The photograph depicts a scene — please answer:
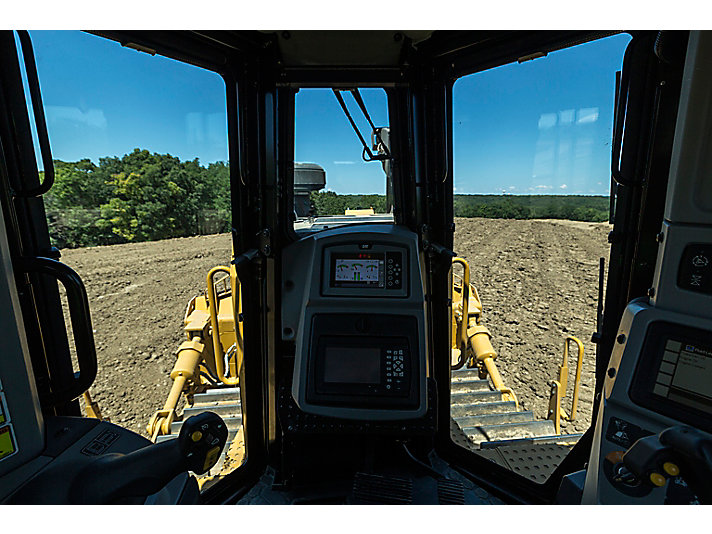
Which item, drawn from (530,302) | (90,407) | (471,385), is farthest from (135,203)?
(530,302)

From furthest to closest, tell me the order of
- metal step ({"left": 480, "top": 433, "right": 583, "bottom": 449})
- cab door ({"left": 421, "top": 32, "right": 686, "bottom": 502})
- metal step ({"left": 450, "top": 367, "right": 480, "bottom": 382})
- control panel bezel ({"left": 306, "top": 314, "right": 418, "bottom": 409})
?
metal step ({"left": 450, "top": 367, "right": 480, "bottom": 382})
metal step ({"left": 480, "top": 433, "right": 583, "bottom": 449})
control panel bezel ({"left": 306, "top": 314, "right": 418, "bottom": 409})
cab door ({"left": 421, "top": 32, "right": 686, "bottom": 502})

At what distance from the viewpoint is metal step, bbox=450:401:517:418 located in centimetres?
363

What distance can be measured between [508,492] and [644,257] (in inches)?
57.3

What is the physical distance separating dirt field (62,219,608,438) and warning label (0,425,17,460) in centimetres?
46

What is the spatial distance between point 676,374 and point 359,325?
1306mm

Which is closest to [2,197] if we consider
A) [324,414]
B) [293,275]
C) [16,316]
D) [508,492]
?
[16,316]

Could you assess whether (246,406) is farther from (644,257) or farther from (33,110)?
(644,257)

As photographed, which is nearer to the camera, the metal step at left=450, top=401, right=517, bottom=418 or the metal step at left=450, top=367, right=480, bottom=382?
the metal step at left=450, top=401, right=517, bottom=418

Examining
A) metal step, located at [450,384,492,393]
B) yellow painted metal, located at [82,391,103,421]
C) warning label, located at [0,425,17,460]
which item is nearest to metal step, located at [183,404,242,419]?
yellow painted metal, located at [82,391,103,421]

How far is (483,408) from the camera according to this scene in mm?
3686

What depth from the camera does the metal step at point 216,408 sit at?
3450 mm

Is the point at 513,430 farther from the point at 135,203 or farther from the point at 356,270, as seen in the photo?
the point at 135,203

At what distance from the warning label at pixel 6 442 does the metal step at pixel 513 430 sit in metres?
2.95

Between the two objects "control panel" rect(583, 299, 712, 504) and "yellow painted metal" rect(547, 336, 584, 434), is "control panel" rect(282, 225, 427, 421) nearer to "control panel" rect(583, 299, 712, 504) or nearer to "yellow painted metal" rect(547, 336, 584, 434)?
"control panel" rect(583, 299, 712, 504)
